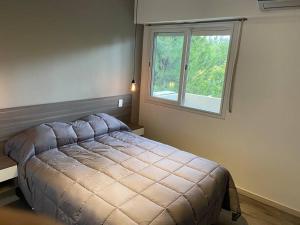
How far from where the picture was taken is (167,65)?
3.54 metres

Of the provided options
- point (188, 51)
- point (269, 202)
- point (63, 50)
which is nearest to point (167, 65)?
point (188, 51)

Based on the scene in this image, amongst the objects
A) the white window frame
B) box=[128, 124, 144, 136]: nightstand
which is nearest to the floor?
the white window frame

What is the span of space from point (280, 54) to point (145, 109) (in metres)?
2.09

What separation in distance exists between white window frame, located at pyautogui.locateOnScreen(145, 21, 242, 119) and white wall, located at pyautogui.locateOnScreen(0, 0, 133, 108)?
33cm

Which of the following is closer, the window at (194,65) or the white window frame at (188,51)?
the white window frame at (188,51)

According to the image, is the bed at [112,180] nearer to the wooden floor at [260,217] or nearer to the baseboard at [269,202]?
the wooden floor at [260,217]

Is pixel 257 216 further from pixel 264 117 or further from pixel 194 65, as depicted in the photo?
pixel 194 65

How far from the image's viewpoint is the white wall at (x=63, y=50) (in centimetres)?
242

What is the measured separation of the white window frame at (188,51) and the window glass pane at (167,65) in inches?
2.5

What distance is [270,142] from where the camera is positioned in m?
2.62

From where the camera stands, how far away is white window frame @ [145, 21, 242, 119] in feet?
9.03

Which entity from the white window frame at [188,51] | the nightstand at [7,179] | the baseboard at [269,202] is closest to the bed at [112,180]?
the nightstand at [7,179]

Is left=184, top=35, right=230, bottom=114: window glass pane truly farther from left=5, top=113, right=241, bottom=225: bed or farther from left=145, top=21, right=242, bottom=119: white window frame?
left=5, top=113, right=241, bottom=225: bed

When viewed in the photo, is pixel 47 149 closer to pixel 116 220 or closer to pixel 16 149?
pixel 16 149
